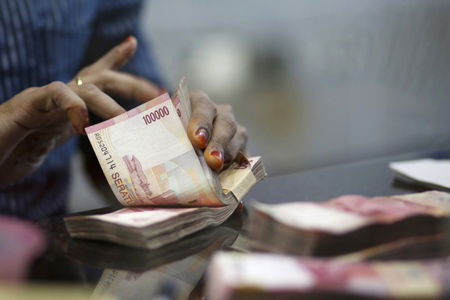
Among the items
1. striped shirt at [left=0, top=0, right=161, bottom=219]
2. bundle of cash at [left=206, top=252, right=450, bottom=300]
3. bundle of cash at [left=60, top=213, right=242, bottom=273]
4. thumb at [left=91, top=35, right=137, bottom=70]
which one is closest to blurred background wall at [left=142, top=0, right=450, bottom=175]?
striped shirt at [left=0, top=0, right=161, bottom=219]

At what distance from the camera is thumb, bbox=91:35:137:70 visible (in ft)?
3.78

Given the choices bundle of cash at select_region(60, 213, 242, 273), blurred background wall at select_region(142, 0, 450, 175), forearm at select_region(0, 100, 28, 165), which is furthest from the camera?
blurred background wall at select_region(142, 0, 450, 175)

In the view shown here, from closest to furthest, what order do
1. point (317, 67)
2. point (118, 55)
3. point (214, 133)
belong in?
point (214, 133) < point (118, 55) < point (317, 67)

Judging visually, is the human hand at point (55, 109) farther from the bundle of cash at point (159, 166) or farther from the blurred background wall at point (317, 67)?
the blurred background wall at point (317, 67)

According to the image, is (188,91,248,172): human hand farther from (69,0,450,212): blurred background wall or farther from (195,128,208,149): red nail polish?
(69,0,450,212): blurred background wall

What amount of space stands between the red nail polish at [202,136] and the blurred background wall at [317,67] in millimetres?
2437

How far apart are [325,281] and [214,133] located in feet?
1.61

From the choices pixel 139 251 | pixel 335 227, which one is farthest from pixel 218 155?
pixel 335 227

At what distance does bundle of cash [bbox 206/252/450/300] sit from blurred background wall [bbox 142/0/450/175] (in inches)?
111

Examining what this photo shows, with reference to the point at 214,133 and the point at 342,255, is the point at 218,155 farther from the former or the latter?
the point at 342,255

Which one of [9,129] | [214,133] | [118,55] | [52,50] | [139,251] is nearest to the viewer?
[139,251]

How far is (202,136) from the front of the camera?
769 millimetres

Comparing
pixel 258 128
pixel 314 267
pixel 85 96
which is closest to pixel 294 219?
pixel 314 267

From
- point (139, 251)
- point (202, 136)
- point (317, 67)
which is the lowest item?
point (317, 67)
